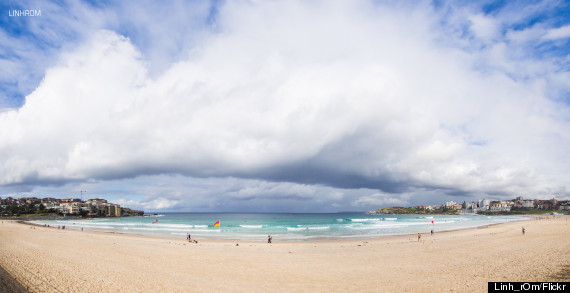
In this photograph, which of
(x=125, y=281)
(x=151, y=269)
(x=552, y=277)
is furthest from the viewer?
(x=151, y=269)

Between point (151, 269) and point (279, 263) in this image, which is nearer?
point (151, 269)

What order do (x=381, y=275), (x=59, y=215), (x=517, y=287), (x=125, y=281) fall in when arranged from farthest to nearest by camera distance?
(x=59, y=215) < (x=381, y=275) < (x=125, y=281) < (x=517, y=287)

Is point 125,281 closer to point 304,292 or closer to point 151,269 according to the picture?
point 151,269

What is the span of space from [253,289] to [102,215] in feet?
629

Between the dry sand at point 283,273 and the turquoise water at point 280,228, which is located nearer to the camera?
the dry sand at point 283,273

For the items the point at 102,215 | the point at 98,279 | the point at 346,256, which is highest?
the point at 98,279

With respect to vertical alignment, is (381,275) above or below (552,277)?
below

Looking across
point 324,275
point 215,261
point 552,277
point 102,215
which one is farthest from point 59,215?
point 552,277

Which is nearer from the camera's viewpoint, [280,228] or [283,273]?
[283,273]

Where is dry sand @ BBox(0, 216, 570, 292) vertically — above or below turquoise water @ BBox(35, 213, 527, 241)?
above

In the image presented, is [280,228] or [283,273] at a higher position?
[283,273]

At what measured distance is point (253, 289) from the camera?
13.2m

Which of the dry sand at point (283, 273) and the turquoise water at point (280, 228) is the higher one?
the dry sand at point (283, 273)

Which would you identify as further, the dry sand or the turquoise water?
the turquoise water
